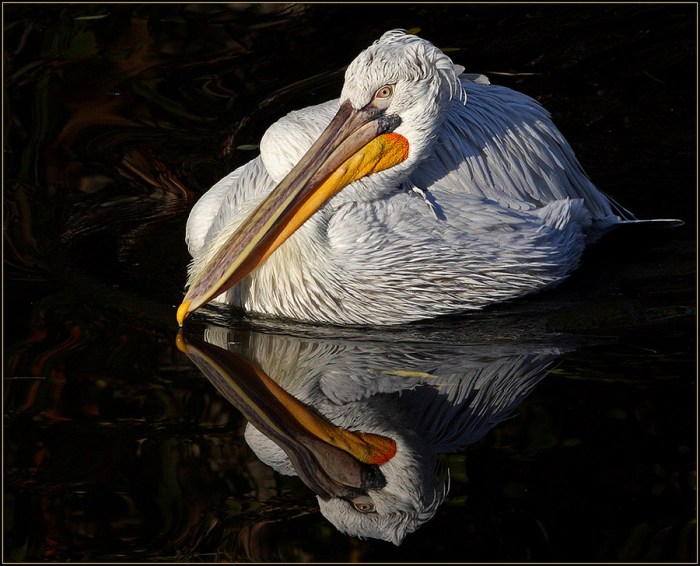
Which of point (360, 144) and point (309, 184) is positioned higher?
A: point (360, 144)

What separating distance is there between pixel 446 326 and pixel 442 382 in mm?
523

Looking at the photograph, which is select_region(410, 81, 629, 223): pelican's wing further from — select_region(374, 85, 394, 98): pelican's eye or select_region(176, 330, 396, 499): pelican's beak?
select_region(176, 330, 396, 499): pelican's beak

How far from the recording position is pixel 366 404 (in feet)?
14.6

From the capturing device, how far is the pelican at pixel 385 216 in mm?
4910

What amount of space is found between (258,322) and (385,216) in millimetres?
719

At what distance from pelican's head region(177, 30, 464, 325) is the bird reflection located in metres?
0.35

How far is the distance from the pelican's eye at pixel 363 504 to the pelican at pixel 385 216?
4.05 feet

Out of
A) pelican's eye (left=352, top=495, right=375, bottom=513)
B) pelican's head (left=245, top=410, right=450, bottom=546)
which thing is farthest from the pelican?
pelican's eye (left=352, top=495, right=375, bottom=513)

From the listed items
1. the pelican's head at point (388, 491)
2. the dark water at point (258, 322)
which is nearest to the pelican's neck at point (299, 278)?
the dark water at point (258, 322)

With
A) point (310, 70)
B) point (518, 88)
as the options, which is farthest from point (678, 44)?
point (310, 70)

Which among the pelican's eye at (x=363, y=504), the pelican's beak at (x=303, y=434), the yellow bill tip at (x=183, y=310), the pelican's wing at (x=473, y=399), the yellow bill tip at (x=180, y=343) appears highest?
the yellow bill tip at (x=183, y=310)

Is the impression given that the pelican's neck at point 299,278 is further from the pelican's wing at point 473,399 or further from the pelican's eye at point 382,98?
the pelican's wing at point 473,399

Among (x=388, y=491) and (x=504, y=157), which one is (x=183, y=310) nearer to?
(x=388, y=491)

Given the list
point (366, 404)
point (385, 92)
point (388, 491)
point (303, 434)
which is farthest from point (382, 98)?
point (388, 491)
